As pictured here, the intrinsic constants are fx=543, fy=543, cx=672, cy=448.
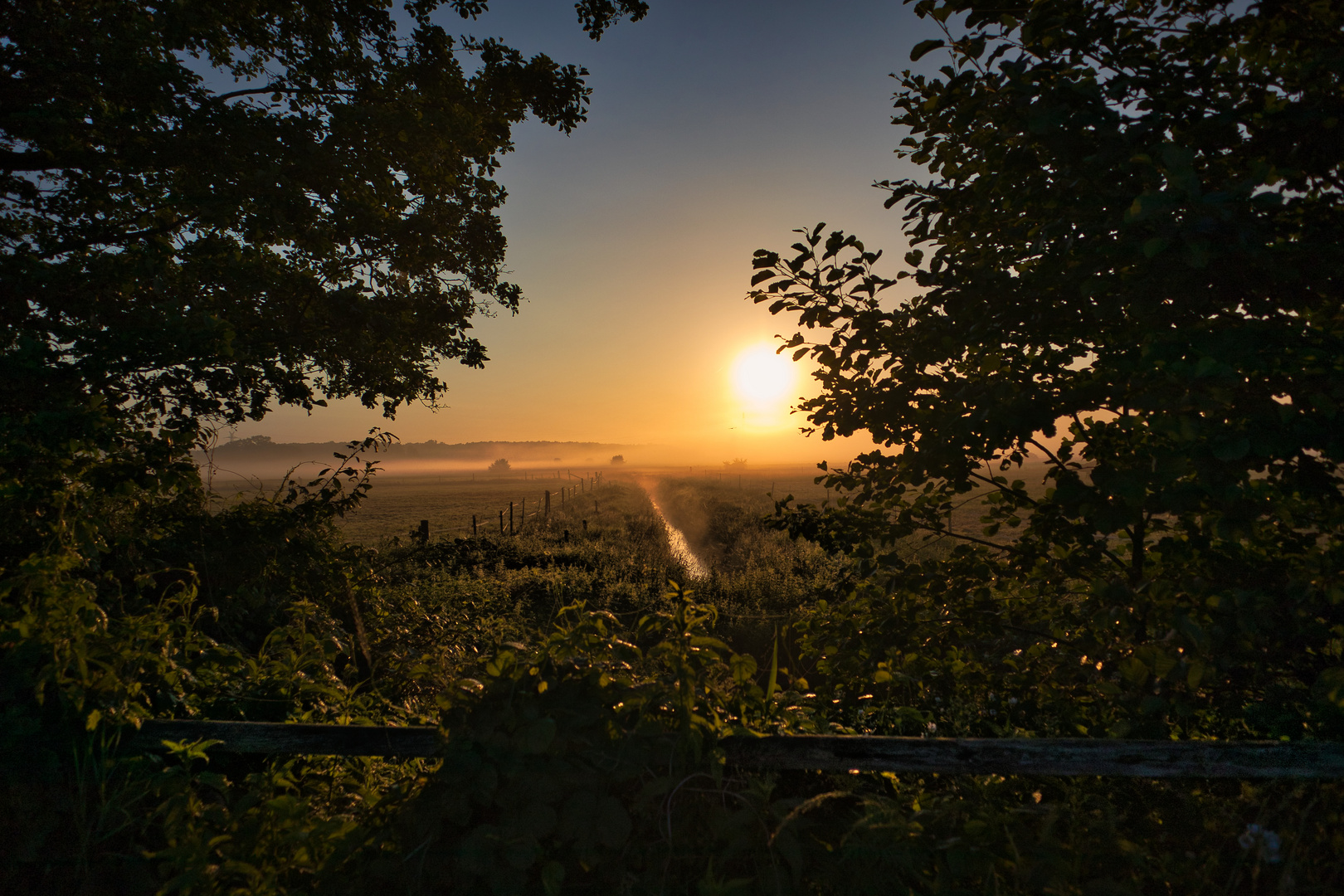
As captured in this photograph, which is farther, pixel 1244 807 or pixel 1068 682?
pixel 1068 682

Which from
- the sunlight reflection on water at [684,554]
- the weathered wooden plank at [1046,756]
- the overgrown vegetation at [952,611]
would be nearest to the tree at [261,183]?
the overgrown vegetation at [952,611]

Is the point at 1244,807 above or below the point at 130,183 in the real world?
below

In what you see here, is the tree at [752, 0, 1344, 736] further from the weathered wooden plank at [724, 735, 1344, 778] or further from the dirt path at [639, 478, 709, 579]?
the dirt path at [639, 478, 709, 579]

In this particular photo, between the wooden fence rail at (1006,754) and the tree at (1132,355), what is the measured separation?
0.20m

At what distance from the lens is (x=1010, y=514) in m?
3.08

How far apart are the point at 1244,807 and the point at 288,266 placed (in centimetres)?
1060

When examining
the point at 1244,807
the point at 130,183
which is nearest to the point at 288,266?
the point at 130,183

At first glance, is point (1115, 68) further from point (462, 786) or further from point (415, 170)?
point (415, 170)

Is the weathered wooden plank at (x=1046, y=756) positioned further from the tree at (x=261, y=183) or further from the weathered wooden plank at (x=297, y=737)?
the tree at (x=261, y=183)

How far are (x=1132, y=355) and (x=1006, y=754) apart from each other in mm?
1666

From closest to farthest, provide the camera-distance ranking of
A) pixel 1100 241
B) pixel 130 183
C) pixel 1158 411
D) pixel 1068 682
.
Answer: pixel 1158 411
pixel 1100 241
pixel 1068 682
pixel 130 183

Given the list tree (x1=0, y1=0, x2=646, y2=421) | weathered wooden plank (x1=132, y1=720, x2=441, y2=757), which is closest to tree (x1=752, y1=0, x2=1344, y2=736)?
weathered wooden plank (x1=132, y1=720, x2=441, y2=757)

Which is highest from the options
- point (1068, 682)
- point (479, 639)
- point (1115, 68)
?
point (1115, 68)

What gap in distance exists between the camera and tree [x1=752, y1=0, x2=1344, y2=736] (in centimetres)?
186
